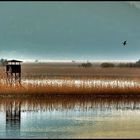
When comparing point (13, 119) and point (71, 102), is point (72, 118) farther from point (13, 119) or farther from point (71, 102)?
point (71, 102)

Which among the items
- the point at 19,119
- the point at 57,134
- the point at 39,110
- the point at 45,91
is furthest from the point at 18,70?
the point at 57,134

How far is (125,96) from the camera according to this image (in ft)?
100

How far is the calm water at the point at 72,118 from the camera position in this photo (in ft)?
59.6

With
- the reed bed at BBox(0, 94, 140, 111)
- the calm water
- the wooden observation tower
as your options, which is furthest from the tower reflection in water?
the wooden observation tower

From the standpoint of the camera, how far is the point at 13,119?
20969 millimetres

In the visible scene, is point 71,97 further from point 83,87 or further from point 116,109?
point 116,109

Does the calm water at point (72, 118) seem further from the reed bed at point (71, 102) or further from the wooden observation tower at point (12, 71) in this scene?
the wooden observation tower at point (12, 71)

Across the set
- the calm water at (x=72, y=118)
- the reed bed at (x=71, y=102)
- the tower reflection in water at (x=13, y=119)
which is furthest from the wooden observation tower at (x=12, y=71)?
the tower reflection in water at (x=13, y=119)

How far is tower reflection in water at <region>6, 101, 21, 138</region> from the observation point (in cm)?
1795

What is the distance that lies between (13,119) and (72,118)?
2.12 metres

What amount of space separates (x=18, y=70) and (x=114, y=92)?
18.6ft

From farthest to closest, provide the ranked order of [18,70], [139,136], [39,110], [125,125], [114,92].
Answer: [18,70], [114,92], [39,110], [125,125], [139,136]

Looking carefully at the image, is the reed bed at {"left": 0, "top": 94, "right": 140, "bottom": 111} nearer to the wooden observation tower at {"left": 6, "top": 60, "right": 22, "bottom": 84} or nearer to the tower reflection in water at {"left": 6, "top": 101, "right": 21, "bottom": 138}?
the tower reflection in water at {"left": 6, "top": 101, "right": 21, "bottom": 138}

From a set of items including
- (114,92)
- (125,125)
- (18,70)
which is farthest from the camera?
(18,70)
